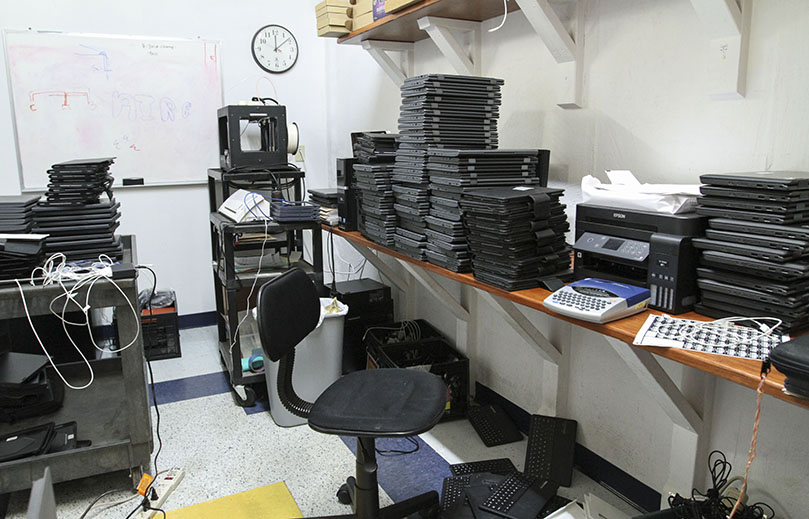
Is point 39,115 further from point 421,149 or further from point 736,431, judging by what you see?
point 736,431

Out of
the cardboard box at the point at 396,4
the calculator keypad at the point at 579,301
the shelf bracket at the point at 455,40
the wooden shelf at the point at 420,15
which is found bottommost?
the calculator keypad at the point at 579,301

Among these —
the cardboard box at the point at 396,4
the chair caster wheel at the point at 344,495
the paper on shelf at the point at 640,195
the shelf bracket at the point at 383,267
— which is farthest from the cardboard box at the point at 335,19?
the chair caster wheel at the point at 344,495

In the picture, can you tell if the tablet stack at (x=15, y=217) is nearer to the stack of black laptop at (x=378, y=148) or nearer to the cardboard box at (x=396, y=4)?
the stack of black laptop at (x=378, y=148)

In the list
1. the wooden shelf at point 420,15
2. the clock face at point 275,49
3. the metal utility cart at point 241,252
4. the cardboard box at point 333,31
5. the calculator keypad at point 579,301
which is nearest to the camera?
the calculator keypad at point 579,301

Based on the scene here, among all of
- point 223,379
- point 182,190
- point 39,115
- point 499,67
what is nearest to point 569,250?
point 499,67

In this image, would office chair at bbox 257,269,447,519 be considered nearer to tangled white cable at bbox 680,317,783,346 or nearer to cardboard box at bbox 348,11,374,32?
tangled white cable at bbox 680,317,783,346

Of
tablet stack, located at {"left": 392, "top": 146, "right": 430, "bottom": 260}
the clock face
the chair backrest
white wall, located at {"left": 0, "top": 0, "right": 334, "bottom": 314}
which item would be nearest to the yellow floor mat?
the chair backrest

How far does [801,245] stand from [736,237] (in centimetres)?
14

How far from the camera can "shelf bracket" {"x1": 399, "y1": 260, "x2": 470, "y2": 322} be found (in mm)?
2744

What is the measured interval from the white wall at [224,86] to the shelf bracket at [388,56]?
3.92 ft

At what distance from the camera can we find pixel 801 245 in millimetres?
1306

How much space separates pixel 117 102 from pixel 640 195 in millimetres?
3381

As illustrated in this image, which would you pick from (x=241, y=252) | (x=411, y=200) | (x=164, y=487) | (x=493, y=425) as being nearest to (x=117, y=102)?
(x=241, y=252)

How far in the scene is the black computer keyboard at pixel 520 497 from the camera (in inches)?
79.2
